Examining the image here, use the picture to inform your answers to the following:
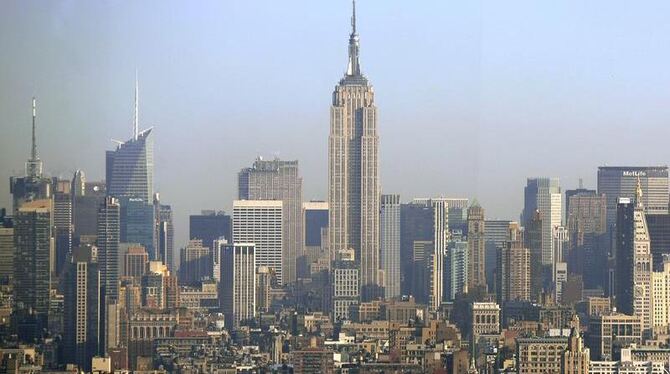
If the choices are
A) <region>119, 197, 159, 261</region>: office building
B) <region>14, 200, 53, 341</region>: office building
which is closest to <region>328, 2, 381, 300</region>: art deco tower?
<region>119, 197, 159, 261</region>: office building

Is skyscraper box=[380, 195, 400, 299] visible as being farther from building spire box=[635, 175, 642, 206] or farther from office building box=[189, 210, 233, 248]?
building spire box=[635, 175, 642, 206]

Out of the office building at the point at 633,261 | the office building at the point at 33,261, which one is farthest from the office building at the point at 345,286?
the office building at the point at 33,261

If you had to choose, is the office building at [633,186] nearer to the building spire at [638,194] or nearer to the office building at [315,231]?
the building spire at [638,194]

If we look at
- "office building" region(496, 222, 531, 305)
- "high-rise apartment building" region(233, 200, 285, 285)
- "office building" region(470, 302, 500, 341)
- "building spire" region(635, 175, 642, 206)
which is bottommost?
"office building" region(470, 302, 500, 341)

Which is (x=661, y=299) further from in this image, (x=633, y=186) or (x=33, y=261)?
(x=33, y=261)

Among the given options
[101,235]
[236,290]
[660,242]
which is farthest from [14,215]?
[660,242]
